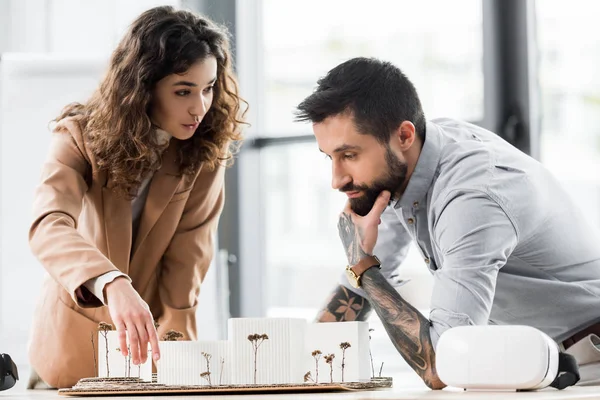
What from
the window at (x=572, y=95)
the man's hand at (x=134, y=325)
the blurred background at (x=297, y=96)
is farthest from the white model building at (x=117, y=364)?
the window at (x=572, y=95)

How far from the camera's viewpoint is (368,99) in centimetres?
177

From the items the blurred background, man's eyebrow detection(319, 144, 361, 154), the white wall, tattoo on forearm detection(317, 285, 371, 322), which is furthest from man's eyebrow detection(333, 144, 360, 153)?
the white wall

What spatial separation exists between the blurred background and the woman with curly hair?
0.63m

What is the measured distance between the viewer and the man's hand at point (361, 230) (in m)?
1.71

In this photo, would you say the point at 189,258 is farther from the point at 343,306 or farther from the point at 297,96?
the point at 297,96

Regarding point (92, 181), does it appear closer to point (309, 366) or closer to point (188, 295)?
point (188, 295)

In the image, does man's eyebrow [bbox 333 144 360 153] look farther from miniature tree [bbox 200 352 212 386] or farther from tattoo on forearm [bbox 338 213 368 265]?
miniature tree [bbox 200 352 212 386]

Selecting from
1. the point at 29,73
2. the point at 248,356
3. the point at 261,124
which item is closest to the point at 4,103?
the point at 29,73

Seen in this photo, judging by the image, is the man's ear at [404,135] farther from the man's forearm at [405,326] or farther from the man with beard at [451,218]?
the man's forearm at [405,326]

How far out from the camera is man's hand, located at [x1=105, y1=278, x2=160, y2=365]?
1.46 metres

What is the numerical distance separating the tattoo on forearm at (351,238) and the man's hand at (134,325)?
0.43 m

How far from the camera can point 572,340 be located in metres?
1.72

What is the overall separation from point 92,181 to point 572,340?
103 centimetres

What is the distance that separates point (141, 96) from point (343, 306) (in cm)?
62
